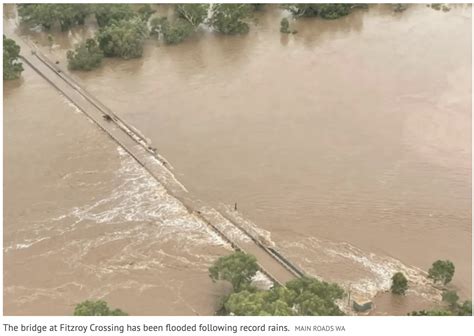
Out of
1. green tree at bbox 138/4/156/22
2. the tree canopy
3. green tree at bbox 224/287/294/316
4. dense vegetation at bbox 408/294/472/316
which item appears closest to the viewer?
green tree at bbox 224/287/294/316

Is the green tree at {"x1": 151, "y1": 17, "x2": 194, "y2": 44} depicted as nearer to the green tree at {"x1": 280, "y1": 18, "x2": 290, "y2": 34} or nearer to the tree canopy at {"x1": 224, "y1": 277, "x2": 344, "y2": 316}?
the green tree at {"x1": 280, "y1": 18, "x2": 290, "y2": 34}

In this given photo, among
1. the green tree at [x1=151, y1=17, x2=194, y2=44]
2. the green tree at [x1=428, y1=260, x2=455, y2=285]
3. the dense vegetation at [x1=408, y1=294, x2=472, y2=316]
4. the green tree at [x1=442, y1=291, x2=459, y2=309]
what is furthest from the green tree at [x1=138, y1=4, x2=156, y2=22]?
the dense vegetation at [x1=408, y1=294, x2=472, y2=316]


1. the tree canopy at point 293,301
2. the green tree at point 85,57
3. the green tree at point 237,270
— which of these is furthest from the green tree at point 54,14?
the tree canopy at point 293,301

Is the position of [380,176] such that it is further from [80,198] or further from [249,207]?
[80,198]

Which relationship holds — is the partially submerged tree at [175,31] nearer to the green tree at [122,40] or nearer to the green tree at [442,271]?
the green tree at [122,40]

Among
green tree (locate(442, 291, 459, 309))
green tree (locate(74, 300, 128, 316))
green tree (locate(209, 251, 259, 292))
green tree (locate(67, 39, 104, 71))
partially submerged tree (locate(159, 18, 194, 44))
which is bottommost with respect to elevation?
green tree (locate(442, 291, 459, 309))
